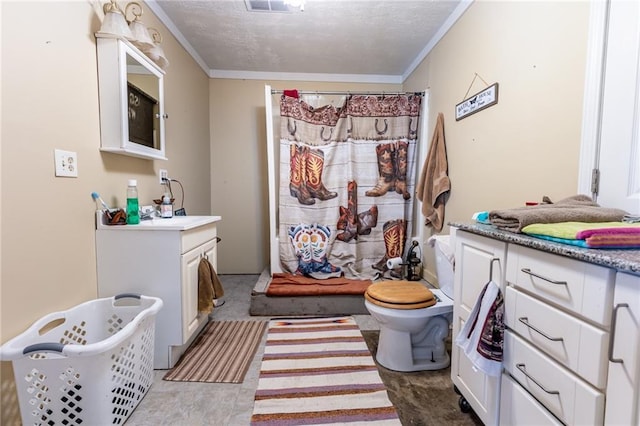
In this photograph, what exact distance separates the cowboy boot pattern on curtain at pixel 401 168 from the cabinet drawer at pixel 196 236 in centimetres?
172

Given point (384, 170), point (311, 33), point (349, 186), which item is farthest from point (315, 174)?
point (311, 33)

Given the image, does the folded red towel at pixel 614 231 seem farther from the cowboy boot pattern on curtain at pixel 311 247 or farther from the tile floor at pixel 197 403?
the cowboy boot pattern on curtain at pixel 311 247

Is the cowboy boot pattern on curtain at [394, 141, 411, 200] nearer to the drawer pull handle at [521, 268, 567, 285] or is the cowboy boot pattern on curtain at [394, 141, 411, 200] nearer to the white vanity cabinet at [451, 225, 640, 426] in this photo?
the white vanity cabinet at [451, 225, 640, 426]

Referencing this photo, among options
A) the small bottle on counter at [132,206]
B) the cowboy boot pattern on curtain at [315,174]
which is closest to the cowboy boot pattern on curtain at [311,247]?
the cowboy boot pattern on curtain at [315,174]

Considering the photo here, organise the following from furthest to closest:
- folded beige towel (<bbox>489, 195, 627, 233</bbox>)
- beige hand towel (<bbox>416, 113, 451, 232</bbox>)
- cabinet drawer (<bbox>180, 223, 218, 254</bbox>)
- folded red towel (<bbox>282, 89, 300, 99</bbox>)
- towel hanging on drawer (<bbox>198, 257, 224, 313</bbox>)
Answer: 1. folded red towel (<bbox>282, 89, 300, 99</bbox>)
2. beige hand towel (<bbox>416, 113, 451, 232</bbox>)
3. towel hanging on drawer (<bbox>198, 257, 224, 313</bbox>)
4. cabinet drawer (<bbox>180, 223, 218, 254</bbox>)
5. folded beige towel (<bbox>489, 195, 627, 233</bbox>)

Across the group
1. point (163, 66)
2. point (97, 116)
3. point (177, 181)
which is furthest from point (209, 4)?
point (177, 181)

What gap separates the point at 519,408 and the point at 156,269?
1.70 metres

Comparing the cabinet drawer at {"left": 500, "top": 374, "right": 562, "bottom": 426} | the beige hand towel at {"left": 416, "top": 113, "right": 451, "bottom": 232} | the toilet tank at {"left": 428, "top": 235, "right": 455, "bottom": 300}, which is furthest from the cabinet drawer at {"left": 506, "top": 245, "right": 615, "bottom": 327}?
the beige hand towel at {"left": 416, "top": 113, "right": 451, "bottom": 232}

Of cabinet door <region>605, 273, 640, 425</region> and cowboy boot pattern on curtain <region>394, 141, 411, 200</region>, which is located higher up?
cowboy boot pattern on curtain <region>394, 141, 411, 200</region>

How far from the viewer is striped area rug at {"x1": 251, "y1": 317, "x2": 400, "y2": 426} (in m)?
1.28

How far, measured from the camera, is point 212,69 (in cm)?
315

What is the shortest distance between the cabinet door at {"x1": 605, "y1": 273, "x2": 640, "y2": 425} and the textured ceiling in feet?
6.94

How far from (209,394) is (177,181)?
169 centimetres

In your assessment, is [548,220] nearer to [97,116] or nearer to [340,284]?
[340,284]
